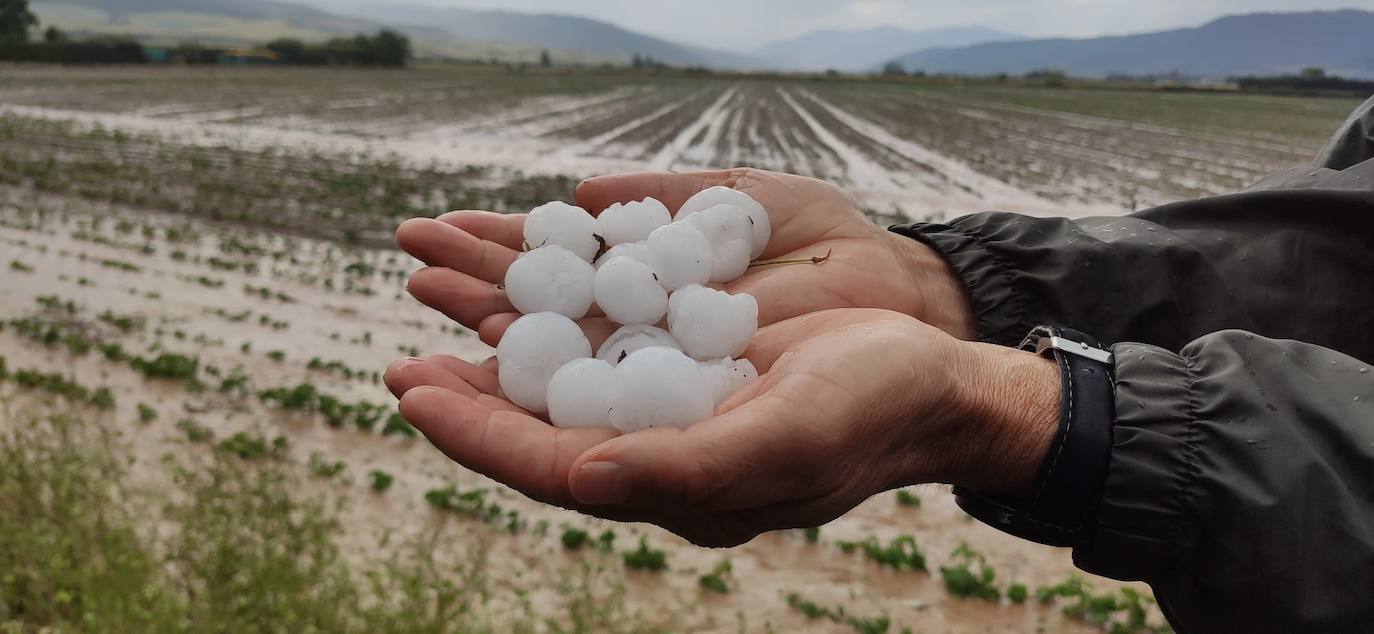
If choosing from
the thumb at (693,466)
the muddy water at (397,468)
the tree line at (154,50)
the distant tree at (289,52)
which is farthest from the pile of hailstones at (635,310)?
the distant tree at (289,52)

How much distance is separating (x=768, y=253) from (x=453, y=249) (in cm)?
107

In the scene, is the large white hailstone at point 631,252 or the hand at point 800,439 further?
the large white hailstone at point 631,252

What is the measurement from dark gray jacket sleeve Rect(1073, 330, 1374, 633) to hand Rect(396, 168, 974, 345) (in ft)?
3.03

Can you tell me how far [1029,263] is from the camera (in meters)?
2.32

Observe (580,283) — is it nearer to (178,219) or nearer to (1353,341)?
(1353,341)

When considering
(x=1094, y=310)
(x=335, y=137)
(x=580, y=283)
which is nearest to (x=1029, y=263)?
(x=1094, y=310)

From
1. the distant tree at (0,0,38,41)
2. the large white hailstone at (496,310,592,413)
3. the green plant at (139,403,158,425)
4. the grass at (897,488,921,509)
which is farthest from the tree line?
the large white hailstone at (496,310,592,413)

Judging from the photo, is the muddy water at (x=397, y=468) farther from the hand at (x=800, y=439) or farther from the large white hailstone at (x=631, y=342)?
the hand at (x=800, y=439)

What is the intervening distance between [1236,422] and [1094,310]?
0.77 meters

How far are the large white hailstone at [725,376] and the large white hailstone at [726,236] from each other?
60cm

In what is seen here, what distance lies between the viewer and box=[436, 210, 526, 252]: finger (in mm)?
2646

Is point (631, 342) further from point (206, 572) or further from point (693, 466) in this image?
point (206, 572)

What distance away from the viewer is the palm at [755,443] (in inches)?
57.7

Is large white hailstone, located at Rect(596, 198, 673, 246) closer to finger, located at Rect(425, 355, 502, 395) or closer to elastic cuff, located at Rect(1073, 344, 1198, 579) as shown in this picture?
finger, located at Rect(425, 355, 502, 395)
